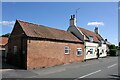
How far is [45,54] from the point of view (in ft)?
77.8

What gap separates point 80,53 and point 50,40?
9.81 meters

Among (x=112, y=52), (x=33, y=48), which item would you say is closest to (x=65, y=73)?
(x=33, y=48)

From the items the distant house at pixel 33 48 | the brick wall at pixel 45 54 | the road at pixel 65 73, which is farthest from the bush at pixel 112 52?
the road at pixel 65 73

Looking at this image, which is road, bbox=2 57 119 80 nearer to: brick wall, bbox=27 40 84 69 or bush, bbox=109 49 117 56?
brick wall, bbox=27 40 84 69

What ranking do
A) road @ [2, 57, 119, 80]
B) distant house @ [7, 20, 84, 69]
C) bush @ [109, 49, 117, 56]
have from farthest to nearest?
1. bush @ [109, 49, 117, 56]
2. distant house @ [7, 20, 84, 69]
3. road @ [2, 57, 119, 80]

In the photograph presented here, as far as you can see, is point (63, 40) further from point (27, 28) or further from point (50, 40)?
point (27, 28)

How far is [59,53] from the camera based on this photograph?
1047 inches

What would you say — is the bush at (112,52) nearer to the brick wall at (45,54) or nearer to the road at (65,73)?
the brick wall at (45,54)

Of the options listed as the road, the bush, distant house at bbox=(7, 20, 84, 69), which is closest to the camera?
the road

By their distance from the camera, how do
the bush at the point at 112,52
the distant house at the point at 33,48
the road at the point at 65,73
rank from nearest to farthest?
1. the road at the point at 65,73
2. the distant house at the point at 33,48
3. the bush at the point at 112,52

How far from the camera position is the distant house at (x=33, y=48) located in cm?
2159

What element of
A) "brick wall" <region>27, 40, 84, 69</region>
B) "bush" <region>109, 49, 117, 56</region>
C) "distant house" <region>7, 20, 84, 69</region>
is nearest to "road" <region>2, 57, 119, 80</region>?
"brick wall" <region>27, 40, 84, 69</region>

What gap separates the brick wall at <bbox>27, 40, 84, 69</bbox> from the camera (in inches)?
852

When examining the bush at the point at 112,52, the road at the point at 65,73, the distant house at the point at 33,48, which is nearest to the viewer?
the road at the point at 65,73
